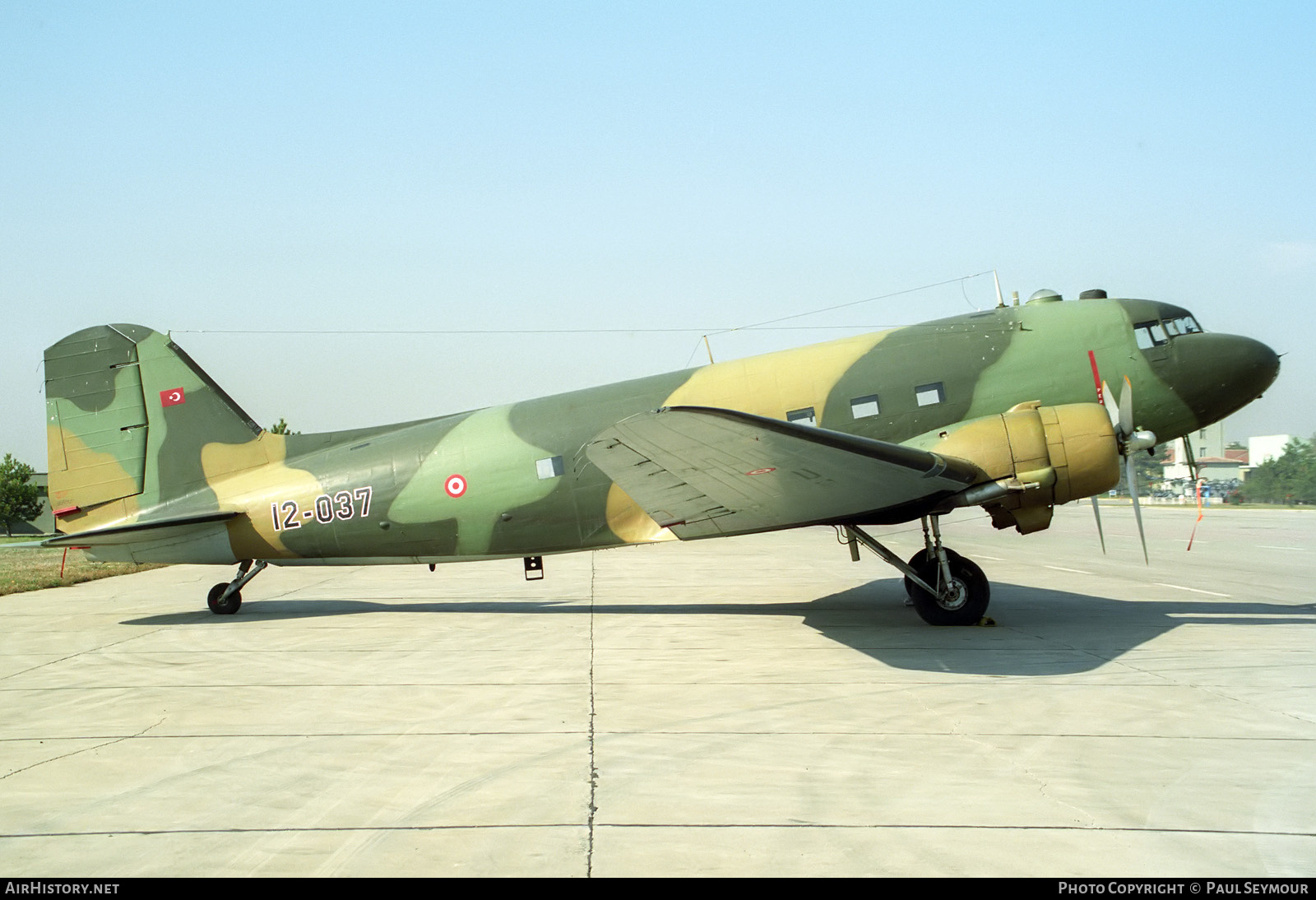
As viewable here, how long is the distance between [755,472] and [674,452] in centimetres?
101

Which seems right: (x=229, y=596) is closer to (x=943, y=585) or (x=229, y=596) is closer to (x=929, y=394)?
(x=943, y=585)

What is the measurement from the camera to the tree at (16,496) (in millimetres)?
51312

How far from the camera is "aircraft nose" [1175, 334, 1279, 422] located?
11.5m

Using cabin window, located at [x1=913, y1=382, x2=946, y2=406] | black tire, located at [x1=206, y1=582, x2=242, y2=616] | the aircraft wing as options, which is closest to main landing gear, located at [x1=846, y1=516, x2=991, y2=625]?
the aircraft wing

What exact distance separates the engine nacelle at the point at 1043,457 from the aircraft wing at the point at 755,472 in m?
0.33

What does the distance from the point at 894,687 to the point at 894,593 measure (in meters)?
7.05

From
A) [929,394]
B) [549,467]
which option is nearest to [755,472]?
[929,394]

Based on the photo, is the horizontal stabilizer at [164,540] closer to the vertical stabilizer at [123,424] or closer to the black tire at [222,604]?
the black tire at [222,604]

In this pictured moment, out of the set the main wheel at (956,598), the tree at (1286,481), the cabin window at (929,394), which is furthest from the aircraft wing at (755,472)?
the tree at (1286,481)

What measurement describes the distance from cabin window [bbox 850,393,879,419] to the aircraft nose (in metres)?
3.84

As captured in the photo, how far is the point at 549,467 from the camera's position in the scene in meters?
12.4

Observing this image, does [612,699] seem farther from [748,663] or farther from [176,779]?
[176,779]

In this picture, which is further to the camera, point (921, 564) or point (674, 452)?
point (921, 564)
